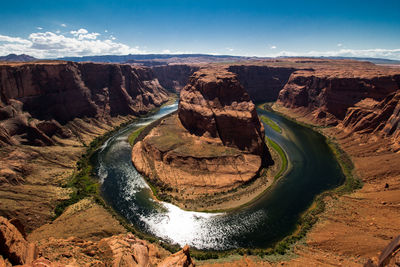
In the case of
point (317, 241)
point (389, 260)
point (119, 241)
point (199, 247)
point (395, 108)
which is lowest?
point (199, 247)

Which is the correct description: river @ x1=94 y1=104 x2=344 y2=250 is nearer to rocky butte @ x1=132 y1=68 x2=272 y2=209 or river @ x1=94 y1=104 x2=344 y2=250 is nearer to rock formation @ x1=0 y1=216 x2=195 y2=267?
rocky butte @ x1=132 y1=68 x2=272 y2=209

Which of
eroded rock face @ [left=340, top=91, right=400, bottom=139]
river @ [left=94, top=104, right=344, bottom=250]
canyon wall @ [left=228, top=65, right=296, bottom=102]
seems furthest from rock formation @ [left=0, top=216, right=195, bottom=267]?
canyon wall @ [left=228, top=65, right=296, bottom=102]

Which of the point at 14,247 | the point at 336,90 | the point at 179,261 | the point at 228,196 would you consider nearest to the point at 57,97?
the point at 228,196

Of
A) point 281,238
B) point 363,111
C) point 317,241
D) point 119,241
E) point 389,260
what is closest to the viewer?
point 389,260

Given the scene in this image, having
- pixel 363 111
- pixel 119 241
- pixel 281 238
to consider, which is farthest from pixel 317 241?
pixel 363 111

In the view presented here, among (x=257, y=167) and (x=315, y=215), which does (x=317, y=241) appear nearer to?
(x=315, y=215)

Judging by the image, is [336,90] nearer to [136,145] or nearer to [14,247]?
[136,145]

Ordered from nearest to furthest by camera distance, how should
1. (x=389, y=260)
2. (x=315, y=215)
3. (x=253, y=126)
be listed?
(x=389, y=260) → (x=315, y=215) → (x=253, y=126)
